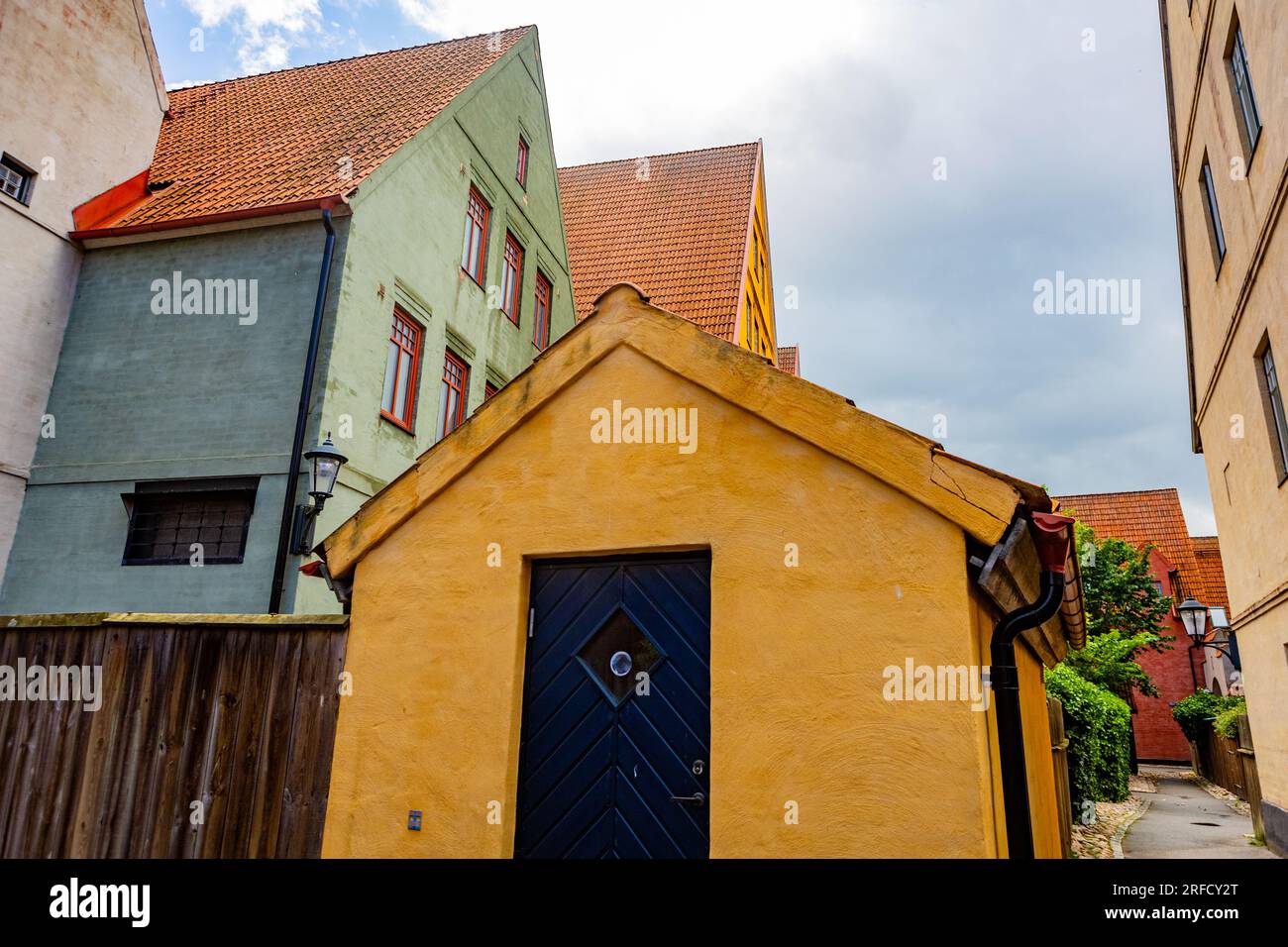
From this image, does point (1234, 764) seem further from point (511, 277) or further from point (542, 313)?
point (511, 277)

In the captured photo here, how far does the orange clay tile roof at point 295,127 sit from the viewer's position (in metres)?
13.0

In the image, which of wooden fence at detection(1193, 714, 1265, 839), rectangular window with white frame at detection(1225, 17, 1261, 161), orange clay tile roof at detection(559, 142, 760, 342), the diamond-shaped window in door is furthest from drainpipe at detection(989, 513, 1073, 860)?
orange clay tile roof at detection(559, 142, 760, 342)

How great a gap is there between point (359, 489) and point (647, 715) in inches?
351

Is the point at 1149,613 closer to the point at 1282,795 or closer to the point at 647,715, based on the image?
the point at 1282,795

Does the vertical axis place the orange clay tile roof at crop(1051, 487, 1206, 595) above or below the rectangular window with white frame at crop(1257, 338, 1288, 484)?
above

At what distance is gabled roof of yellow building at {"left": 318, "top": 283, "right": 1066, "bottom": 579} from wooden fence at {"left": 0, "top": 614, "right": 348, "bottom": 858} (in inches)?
29.1

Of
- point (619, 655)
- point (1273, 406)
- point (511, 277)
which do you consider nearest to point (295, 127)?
point (511, 277)

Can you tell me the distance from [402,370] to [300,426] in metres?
2.82

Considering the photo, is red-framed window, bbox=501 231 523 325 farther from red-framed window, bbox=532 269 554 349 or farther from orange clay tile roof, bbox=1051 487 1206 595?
orange clay tile roof, bbox=1051 487 1206 595

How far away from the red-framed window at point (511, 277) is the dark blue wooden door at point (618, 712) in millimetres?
13763

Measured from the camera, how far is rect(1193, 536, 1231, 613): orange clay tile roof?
118ft

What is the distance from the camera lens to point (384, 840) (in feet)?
15.5

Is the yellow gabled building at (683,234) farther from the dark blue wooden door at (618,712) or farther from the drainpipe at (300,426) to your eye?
the dark blue wooden door at (618,712)
